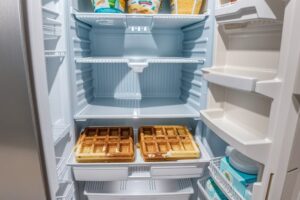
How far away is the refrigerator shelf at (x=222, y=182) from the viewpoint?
0.90 m

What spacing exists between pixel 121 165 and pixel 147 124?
1.68 ft

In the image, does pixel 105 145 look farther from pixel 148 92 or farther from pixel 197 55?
pixel 197 55

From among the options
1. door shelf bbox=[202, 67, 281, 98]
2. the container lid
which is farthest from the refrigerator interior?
the container lid

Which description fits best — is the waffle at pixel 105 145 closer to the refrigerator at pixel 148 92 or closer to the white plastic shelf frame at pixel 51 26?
the refrigerator at pixel 148 92

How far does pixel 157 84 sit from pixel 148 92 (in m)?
0.10

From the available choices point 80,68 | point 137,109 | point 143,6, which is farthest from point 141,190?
point 143,6

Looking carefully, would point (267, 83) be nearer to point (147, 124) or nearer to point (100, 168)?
point (100, 168)

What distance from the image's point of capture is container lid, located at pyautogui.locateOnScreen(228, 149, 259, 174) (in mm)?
908

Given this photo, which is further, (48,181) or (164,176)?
(164,176)

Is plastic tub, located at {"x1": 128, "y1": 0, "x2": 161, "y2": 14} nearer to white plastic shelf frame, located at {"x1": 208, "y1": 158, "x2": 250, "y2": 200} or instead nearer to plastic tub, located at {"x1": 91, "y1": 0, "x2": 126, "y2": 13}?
plastic tub, located at {"x1": 91, "y1": 0, "x2": 126, "y2": 13}

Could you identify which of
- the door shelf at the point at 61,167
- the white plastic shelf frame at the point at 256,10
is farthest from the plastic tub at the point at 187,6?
the door shelf at the point at 61,167

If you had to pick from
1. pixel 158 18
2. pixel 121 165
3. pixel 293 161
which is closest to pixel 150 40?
pixel 158 18

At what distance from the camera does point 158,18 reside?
1.18m

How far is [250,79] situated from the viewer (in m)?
0.70
